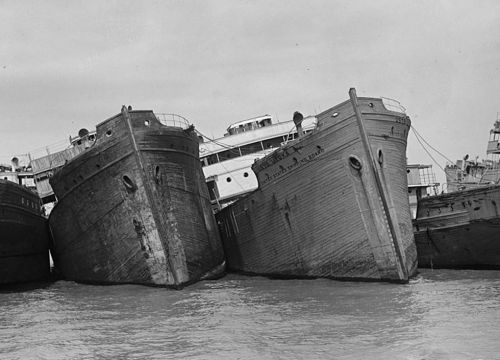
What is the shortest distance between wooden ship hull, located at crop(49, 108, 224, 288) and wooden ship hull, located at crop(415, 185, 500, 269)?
23.2 ft

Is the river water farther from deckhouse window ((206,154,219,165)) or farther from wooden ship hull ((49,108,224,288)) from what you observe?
deckhouse window ((206,154,219,165))

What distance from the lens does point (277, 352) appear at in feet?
25.8

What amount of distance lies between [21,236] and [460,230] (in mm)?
13776

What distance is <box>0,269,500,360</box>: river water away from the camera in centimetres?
796

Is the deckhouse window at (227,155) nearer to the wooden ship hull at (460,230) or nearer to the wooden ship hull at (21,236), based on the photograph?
the wooden ship hull at (21,236)

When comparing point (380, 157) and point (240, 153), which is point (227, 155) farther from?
point (380, 157)

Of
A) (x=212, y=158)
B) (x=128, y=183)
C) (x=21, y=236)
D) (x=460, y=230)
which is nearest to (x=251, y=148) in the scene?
(x=212, y=158)

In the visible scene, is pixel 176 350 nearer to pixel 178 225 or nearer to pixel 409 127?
pixel 178 225

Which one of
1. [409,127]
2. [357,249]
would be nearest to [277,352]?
[357,249]

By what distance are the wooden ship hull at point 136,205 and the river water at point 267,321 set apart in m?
0.87

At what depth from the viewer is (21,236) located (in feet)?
60.8

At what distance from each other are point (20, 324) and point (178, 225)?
19.3 ft

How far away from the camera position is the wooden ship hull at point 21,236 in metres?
17.6

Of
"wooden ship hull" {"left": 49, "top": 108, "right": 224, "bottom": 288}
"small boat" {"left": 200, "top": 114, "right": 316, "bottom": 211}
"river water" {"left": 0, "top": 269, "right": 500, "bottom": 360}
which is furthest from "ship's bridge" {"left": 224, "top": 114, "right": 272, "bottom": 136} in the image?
"river water" {"left": 0, "top": 269, "right": 500, "bottom": 360}
